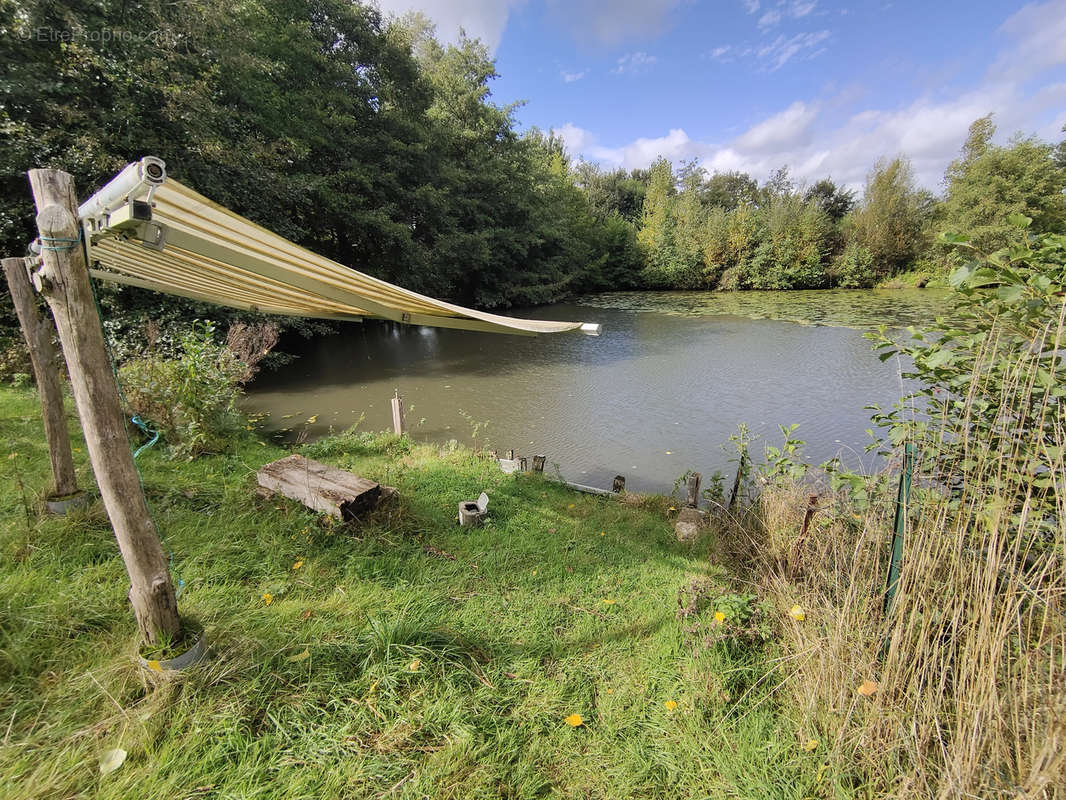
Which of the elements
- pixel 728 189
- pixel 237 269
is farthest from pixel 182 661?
pixel 728 189

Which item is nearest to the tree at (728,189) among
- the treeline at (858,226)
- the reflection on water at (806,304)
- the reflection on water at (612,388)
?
the treeline at (858,226)

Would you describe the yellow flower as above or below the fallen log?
below

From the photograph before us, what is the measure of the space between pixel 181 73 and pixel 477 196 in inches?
424

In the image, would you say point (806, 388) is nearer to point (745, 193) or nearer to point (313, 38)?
point (313, 38)

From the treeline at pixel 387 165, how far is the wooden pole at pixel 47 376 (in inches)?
184

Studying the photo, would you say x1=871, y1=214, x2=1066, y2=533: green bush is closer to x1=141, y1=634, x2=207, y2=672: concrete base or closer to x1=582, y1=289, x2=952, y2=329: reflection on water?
x1=141, y1=634, x2=207, y2=672: concrete base

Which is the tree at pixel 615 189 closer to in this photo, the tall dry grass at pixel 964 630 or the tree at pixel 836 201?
the tree at pixel 836 201

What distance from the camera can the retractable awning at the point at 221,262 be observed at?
4.12 feet

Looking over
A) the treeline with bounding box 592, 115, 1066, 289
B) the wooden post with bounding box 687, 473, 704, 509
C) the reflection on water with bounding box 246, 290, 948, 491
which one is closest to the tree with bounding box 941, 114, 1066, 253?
the treeline with bounding box 592, 115, 1066, 289

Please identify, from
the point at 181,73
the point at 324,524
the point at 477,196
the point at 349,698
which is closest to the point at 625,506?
the point at 324,524

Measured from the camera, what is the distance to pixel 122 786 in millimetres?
1153

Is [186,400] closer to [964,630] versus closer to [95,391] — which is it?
[95,391]

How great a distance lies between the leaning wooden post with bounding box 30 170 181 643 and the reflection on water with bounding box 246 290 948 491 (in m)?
3.70

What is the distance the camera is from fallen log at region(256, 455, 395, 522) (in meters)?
2.67
